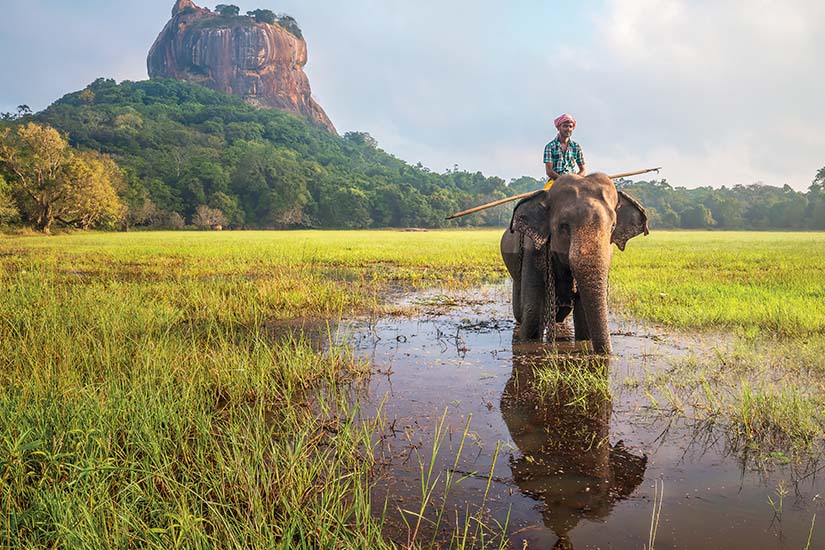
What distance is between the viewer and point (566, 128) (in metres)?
7.01

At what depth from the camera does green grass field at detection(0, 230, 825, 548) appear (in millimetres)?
2221

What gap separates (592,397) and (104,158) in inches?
2408

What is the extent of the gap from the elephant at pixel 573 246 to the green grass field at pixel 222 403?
114cm

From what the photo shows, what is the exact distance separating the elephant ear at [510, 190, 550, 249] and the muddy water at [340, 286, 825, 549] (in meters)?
1.57

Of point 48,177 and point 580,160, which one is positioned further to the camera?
point 48,177

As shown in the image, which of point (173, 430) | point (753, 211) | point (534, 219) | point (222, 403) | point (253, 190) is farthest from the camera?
point (753, 211)

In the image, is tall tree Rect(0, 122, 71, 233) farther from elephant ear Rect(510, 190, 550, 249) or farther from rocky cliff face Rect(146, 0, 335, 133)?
rocky cliff face Rect(146, 0, 335, 133)

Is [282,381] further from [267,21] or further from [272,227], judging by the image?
[267,21]

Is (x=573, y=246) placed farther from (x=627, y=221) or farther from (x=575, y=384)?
(x=575, y=384)

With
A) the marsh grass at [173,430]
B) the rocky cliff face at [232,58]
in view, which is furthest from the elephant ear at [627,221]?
the rocky cliff face at [232,58]

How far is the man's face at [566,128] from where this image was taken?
6.97 m

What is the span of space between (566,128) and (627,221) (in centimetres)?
159

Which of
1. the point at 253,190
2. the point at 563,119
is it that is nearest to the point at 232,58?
the point at 253,190

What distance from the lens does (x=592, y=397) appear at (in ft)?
14.0
